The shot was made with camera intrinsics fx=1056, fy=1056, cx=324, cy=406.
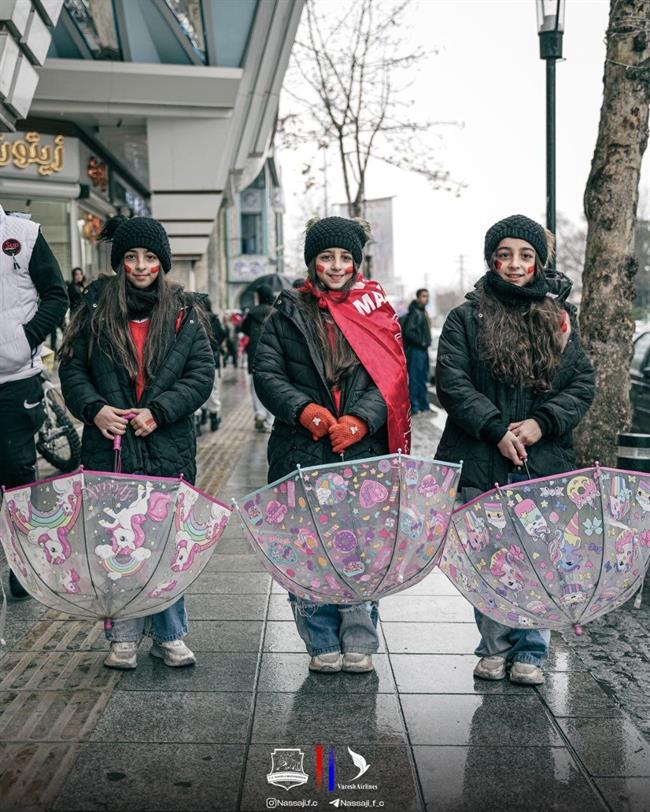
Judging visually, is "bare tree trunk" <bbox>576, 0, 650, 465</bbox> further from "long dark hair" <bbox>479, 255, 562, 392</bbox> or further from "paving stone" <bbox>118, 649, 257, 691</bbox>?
"paving stone" <bbox>118, 649, 257, 691</bbox>

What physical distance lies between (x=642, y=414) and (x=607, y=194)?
4968 millimetres

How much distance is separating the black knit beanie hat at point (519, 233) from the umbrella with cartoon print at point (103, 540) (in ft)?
5.64

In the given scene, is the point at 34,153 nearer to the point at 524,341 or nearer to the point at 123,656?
the point at 123,656

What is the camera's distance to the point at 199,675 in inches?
182

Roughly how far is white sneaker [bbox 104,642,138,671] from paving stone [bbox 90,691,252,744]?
0.88 ft

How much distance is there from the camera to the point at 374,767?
3639mm

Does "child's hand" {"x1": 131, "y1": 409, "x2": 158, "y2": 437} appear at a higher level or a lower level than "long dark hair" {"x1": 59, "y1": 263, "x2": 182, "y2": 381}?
lower

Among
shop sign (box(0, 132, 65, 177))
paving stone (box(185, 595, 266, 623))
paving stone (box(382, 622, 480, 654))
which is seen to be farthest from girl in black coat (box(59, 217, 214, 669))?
shop sign (box(0, 132, 65, 177))

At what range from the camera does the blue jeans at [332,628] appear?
464 centimetres

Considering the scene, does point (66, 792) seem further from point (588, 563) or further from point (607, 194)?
point (607, 194)

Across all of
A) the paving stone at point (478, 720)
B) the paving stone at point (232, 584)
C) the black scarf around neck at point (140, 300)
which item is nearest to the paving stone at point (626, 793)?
the paving stone at point (478, 720)

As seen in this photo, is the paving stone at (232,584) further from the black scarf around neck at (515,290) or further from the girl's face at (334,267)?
the black scarf around neck at (515,290)

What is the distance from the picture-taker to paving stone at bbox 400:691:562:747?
154 inches

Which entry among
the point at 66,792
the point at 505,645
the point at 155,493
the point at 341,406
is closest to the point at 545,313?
the point at 341,406
